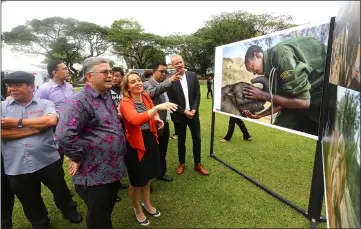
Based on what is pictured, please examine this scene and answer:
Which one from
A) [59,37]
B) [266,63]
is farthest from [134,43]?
[266,63]

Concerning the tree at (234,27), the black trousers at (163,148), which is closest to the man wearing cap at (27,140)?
the black trousers at (163,148)

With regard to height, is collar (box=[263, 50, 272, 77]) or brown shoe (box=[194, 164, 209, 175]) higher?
collar (box=[263, 50, 272, 77])

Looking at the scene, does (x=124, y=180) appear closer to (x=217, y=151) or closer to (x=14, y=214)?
(x=14, y=214)

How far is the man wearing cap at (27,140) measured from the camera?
7.39ft

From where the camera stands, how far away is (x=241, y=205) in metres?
3.00

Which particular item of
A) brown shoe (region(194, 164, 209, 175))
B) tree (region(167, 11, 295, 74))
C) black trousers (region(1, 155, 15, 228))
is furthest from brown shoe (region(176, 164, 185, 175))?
tree (region(167, 11, 295, 74))

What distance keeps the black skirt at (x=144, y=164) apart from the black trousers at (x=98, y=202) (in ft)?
1.49

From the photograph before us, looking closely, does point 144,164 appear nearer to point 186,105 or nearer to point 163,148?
point 163,148

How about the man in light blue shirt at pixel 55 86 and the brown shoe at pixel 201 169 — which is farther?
the brown shoe at pixel 201 169

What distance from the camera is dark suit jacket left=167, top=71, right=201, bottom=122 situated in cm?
381

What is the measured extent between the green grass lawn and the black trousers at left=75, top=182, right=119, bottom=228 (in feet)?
2.33

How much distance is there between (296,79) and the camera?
254cm

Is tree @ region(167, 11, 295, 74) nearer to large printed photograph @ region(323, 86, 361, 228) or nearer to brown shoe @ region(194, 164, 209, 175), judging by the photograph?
brown shoe @ region(194, 164, 209, 175)

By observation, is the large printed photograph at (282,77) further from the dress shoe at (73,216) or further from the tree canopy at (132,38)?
the tree canopy at (132,38)
